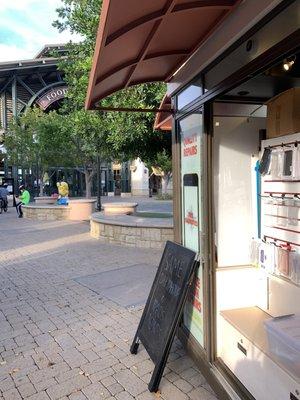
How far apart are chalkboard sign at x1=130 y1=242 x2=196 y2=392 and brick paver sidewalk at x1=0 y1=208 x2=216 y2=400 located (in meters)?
0.25

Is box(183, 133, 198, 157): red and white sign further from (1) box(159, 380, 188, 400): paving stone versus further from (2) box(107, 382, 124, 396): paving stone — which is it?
(2) box(107, 382, 124, 396): paving stone

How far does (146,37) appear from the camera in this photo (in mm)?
2795

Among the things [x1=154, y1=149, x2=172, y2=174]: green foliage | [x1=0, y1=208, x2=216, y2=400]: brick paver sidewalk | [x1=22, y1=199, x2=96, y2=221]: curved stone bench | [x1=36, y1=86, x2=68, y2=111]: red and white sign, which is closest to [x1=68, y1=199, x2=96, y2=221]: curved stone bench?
[x1=22, y1=199, x2=96, y2=221]: curved stone bench

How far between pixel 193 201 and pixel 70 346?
2.01 m

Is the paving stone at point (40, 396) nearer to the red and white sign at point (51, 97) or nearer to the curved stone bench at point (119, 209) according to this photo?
the curved stone bench at point (119, 209)

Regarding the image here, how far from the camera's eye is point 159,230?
841 cm

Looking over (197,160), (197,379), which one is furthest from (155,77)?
(197,379)

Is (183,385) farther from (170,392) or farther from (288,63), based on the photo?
(288,63)

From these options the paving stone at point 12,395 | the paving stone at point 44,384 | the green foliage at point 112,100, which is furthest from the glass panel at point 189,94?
the green foliage at point 112,100

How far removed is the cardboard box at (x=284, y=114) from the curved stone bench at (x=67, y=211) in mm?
12834

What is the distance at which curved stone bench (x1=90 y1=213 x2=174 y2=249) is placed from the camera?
27.6 feet

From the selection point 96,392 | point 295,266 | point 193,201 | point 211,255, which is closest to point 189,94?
point 193,201

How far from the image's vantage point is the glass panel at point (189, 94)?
3070 millimetres

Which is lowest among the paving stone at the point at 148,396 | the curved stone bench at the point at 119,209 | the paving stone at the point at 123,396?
the paving stone at the point at 123,396
